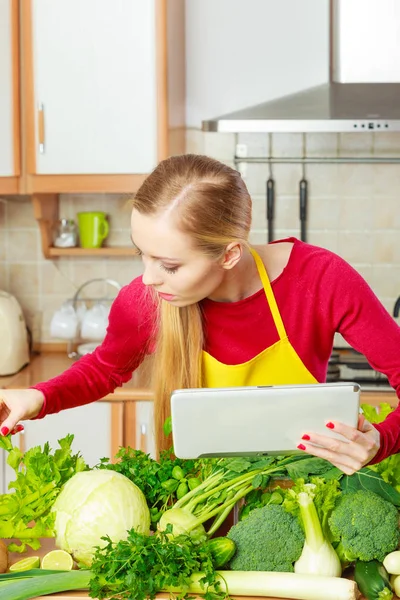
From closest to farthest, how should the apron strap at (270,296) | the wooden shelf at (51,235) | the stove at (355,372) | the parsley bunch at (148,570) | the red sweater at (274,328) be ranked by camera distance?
the parsley bunch at (148,570) < the red sweater at (274,328) < the apron strap at (270,296) < the stove at (355,372) < the wooden shelf at (51,235)

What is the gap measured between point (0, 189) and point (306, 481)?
1.91m

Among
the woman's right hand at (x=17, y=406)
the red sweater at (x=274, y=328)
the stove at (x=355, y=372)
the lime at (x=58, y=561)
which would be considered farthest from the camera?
the stove at (x=355, y=372)

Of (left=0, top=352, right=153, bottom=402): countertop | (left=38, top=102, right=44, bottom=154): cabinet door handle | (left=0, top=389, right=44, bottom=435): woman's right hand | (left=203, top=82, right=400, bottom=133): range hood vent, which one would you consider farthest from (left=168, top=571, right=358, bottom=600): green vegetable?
(left=38, top=102, right=44, bottom=154): cabinet door handle

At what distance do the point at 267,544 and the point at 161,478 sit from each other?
0.24 meters

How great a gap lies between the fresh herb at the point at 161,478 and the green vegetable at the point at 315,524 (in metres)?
0.18

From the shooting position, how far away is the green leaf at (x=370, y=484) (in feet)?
4.48

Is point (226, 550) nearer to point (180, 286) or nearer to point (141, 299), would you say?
point (180, 286)

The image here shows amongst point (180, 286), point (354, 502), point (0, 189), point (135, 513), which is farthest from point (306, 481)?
point (0, 189)

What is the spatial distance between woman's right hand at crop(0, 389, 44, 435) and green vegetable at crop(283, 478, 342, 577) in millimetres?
497

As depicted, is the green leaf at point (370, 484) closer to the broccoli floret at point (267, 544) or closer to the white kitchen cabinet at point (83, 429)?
the broccoli floret at point (267, 544)

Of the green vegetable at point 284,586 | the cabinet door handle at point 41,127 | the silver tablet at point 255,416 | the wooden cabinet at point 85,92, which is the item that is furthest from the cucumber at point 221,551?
the cabinet door handle at point 41,127

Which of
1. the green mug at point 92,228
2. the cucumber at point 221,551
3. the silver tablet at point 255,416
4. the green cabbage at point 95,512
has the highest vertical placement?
the green mug at point 92,228

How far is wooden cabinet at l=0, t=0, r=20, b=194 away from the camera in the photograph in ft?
9.49

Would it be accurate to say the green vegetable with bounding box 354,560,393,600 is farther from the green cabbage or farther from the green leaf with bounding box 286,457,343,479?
the green cabbage
